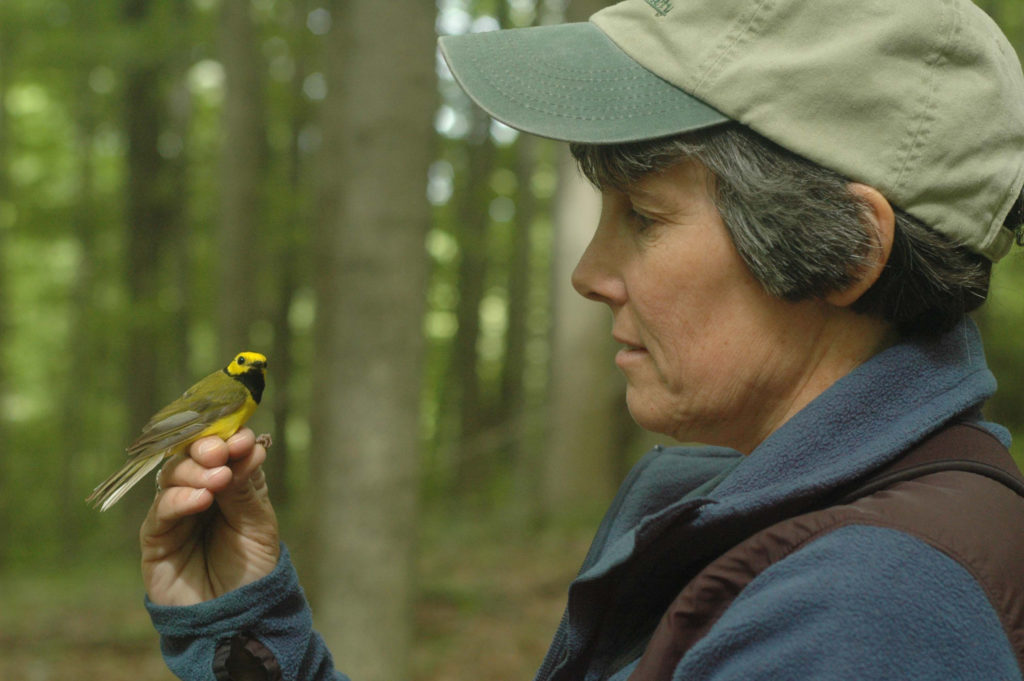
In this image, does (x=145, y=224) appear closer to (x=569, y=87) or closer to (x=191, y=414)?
(x=191, y=414)

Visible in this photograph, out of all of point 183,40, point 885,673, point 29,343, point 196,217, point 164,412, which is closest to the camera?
point 885,673

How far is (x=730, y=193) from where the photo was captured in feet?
5.07

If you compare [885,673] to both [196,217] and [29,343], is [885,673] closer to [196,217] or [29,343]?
[196,217]

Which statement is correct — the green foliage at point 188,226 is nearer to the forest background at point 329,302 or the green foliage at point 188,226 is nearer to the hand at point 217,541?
the forest background at point 329,302

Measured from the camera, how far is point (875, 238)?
1.50 metres

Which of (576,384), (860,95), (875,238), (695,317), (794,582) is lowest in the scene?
(576,384)

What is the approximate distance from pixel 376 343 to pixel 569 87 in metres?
2.99

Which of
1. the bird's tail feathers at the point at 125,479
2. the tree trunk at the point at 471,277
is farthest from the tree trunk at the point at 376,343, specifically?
the tree trunk at the point at 471,277

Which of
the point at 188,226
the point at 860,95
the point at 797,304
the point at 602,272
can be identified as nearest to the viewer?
the point at 860,95

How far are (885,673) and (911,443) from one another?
43 centimetres

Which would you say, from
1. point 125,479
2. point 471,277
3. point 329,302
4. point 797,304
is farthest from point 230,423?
point 471,277

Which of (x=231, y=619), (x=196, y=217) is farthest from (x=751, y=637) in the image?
(x=196, y=217)

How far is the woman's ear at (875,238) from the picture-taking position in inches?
57.8

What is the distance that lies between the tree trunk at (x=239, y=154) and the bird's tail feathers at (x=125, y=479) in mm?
7161
